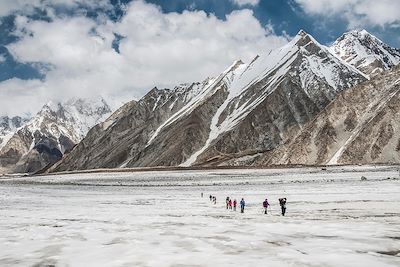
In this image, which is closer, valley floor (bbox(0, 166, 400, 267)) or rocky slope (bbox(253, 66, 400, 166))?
valley floor (bbox(0, 166, 400, 267))

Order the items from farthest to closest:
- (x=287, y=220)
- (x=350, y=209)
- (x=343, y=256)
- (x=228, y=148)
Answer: (x=228, y=148) < (x=350, y=209) < (x=287, y=220) < (x=343, y=256)

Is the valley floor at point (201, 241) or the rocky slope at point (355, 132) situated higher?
the rocky slope at point (355, 132)

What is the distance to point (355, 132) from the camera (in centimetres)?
12975

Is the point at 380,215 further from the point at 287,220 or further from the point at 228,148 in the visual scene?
the point at 228,148

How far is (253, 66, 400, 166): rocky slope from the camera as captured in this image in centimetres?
11969

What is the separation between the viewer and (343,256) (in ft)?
49.9

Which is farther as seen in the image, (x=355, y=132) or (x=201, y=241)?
(x=355, y=132)

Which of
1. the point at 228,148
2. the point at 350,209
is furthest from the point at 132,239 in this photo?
the point at 228,148

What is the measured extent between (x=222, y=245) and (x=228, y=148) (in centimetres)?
16167

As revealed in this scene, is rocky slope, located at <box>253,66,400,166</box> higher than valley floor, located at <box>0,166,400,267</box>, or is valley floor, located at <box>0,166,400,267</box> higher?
rocky slope, located at <box>253,66,400,166</box>

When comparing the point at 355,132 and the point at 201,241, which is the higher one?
the point at 355,132

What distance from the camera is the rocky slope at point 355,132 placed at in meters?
120

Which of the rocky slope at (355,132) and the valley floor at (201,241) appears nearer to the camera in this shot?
the valley floor at (201,241)

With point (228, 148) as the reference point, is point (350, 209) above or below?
below
